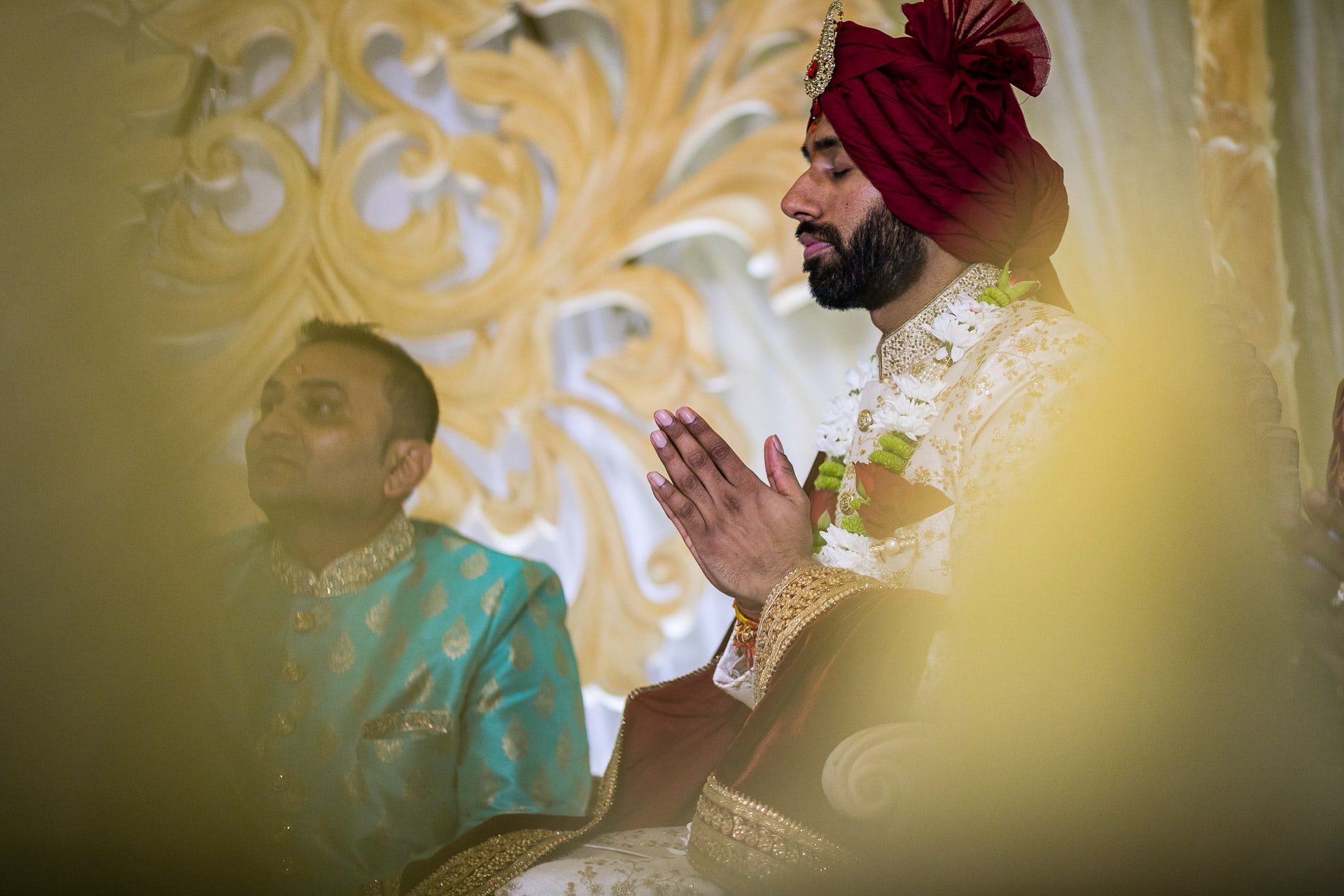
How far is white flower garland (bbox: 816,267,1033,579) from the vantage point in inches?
62.0

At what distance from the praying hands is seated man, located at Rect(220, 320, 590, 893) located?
2.43ft

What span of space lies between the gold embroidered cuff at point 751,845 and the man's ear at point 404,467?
109cm

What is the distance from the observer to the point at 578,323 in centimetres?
268

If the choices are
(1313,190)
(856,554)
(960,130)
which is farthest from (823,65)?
(1313,190)

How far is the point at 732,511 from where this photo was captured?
1.45m

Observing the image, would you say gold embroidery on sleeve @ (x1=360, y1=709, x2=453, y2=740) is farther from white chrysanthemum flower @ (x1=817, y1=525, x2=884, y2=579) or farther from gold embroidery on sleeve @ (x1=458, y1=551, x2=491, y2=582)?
white chrysanthemum flower @ (x1=817, y1=525, x2=884, y2=579)

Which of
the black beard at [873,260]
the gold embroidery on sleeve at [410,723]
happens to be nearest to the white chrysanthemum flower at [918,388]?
the black beard at [873,260]

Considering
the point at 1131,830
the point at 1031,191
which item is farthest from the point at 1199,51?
the point at 1131,830

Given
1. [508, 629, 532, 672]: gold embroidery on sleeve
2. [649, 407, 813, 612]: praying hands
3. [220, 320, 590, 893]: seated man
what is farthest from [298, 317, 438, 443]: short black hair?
[649, 407, 813, 612]: praying hands

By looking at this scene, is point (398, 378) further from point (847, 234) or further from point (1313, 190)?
point (1313, 190)

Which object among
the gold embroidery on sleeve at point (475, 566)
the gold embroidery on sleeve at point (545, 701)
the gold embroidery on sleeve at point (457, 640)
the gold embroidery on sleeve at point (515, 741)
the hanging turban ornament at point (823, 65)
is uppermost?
the hanging turban ornament at point (823, 65)

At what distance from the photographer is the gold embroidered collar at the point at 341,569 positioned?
2.03 m

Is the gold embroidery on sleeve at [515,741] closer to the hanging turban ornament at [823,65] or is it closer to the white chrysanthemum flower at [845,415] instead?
the white chrysanthemum flower at [845,415]

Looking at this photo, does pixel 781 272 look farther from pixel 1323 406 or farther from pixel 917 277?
pixel 1323 406
